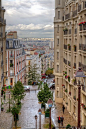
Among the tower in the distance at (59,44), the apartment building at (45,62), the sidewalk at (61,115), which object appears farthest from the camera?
the apartment building at (45,62)

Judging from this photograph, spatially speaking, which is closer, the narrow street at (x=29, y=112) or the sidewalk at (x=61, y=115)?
the narrow street at (x=29, y=112)

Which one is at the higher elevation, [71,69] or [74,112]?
[71,69]

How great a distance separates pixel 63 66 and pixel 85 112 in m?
14.9

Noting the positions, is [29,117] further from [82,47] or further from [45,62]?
[45,62]

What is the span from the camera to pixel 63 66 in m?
39.9

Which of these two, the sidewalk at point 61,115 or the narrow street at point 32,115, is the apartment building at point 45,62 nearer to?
the narrow street at point 32,115

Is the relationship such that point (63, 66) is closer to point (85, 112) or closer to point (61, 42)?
point (61, 42)

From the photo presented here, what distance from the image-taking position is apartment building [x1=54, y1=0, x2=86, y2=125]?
90.0ft

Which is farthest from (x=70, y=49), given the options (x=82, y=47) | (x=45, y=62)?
(x=45, y=62)

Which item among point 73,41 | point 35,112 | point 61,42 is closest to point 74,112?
point 35,112

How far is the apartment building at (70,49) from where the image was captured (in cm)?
2744

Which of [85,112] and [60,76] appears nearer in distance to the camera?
[85,112]

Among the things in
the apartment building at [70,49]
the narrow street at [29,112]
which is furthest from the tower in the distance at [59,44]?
the narrow street at [29,112]

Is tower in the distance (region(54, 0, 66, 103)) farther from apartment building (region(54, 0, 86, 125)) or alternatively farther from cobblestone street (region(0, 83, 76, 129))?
cobblestone street (region(0, 83, 76, 129))
